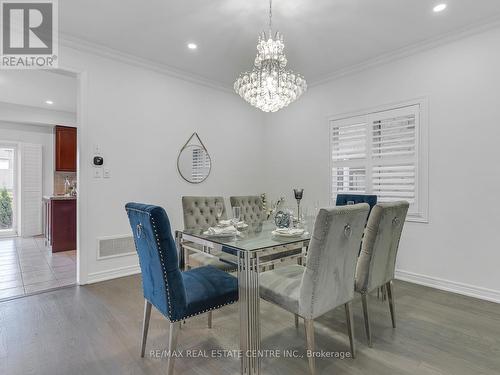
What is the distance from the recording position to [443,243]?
118 inches

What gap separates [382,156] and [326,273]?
244cm

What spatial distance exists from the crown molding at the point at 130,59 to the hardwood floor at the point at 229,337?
8.96 feet

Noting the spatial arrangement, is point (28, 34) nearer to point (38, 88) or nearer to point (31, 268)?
point (38, 88)

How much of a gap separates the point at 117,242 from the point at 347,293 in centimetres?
279

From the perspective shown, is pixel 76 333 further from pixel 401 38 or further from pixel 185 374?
pixel 401 38

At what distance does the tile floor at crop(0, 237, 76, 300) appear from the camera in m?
3.02

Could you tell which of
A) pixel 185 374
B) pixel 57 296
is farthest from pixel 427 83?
pixel 57 296

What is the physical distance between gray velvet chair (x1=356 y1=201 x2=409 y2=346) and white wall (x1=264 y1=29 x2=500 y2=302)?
1.34 m

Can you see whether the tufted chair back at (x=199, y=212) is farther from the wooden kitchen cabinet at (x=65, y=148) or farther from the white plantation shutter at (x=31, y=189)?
the white plantation shutter at (x=31, y=189)

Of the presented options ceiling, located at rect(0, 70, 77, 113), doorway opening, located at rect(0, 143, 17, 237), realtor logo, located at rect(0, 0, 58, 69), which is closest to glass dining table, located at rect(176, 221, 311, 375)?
realtor logo, located at rect(0, 0, 58, 69)

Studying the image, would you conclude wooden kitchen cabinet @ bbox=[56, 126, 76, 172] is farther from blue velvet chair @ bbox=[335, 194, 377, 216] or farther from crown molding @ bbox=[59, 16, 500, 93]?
blue velvet chair @ bbox=[335, 194, 377, 216]

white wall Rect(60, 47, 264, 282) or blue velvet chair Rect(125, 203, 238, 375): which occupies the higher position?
white wall Rect(60, 47, 264, 282)

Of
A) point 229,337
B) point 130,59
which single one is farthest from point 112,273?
point 130,59

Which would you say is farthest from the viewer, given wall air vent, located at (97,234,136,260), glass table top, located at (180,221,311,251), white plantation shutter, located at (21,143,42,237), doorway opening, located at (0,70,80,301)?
white plantation shutter, located at (21,143,42,237)
